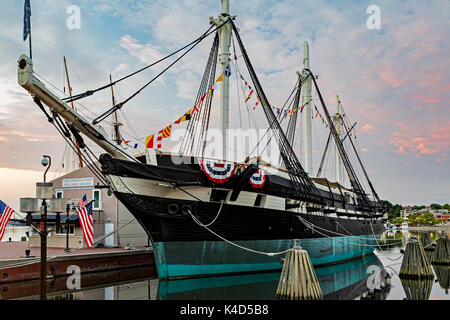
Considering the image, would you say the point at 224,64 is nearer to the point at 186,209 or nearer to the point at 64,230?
the point at 186,209

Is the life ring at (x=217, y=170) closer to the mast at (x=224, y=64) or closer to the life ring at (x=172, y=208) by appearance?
the life ring at (x=172, y=208)

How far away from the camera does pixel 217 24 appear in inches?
807

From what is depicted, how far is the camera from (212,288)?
53.3ft

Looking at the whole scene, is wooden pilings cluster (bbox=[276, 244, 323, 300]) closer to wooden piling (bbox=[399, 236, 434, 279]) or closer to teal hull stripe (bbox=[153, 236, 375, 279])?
teal hull stripe (bbox=[153, 236, 375, 279])

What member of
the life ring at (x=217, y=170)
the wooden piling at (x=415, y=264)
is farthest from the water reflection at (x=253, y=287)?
the life ring at (x=217, y=170)

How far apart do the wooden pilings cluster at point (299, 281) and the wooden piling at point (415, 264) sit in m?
10.0

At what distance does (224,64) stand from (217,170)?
6205mm

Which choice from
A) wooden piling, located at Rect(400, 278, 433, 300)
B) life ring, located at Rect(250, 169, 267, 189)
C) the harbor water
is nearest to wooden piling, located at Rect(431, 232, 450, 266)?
the harbor water

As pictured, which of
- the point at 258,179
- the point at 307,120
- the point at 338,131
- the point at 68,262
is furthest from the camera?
the point at 338,131

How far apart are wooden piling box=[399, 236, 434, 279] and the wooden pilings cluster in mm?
10028

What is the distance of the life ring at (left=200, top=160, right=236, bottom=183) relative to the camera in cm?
1692

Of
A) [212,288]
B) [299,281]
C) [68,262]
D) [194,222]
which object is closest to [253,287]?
[212,288]

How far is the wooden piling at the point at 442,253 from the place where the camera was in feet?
89.4
